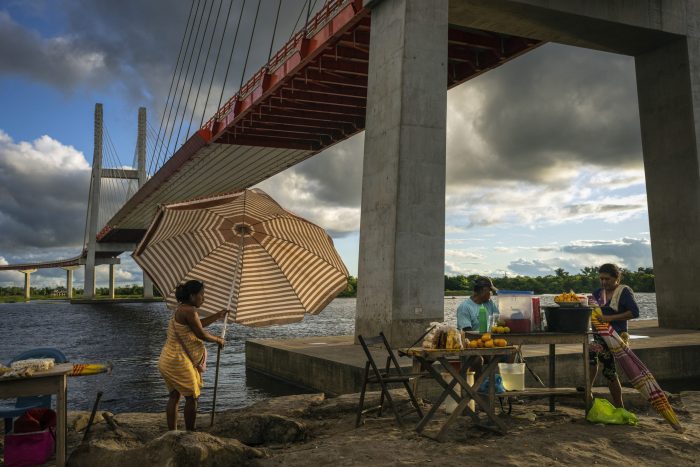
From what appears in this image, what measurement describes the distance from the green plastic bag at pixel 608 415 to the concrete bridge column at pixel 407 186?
4.99 metres

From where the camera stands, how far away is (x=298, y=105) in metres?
23.4

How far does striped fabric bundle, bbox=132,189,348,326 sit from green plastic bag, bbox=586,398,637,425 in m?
2.61

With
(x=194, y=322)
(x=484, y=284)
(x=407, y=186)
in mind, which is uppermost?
(x=407, y=186)

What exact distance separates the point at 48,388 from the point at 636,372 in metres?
4.77

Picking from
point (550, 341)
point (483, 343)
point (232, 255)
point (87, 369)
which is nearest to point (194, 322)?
point (232, 255)

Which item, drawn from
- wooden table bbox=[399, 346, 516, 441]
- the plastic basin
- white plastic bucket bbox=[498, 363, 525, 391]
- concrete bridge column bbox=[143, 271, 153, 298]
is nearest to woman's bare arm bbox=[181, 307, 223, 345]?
wooden table bbox=[399, 346, 516, 441]

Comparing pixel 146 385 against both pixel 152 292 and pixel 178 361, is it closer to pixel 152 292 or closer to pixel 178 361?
pixel 178 361

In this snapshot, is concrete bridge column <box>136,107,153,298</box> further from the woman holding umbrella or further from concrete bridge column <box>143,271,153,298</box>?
the woman holding umbrella

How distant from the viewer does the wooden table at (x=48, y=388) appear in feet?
14.3

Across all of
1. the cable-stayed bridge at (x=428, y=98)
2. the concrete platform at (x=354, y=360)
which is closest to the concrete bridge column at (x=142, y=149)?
the cable-stayed bridge at (x=428, y=98)

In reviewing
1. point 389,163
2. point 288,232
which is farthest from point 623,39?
point 288,232

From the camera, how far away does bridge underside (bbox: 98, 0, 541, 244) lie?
55.0 feet

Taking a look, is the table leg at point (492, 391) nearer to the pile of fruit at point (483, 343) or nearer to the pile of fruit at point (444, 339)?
the pile of fruit at point (483, 343)

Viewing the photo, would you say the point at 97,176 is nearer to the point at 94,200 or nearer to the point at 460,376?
the point at 94,200
